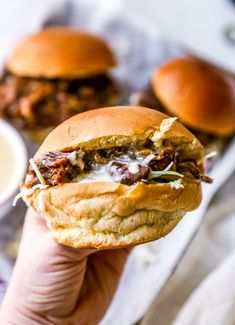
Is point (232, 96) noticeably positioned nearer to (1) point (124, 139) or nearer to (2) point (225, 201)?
(2) point (225, 201)

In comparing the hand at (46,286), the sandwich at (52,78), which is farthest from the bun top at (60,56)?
the hand at (46,286)

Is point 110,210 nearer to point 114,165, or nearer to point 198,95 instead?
point 114,165

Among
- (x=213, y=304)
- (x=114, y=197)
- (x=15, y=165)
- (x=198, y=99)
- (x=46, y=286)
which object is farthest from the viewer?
(x=198, y=99)

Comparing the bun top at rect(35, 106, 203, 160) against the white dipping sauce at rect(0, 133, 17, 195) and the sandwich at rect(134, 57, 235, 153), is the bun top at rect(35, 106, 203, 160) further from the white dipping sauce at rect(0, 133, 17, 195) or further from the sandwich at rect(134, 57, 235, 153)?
the sandwich at rect(134, 57, 235, 153)

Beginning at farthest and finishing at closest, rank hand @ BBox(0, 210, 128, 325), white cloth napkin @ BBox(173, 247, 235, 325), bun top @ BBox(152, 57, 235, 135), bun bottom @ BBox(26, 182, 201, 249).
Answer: bun top @ BBox(152, 57, 235, 135), white cloth napkin @ BBox(173, 247, 235, 325), hand @ BBox(0, 210, 128, 325), bun bottom @ BBox(26, 182, 201, 249)

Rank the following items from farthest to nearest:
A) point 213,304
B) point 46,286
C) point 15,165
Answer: point 15,165
point 213,304
point 46,286

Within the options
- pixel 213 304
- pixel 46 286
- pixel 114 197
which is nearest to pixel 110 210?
pixel 114 197

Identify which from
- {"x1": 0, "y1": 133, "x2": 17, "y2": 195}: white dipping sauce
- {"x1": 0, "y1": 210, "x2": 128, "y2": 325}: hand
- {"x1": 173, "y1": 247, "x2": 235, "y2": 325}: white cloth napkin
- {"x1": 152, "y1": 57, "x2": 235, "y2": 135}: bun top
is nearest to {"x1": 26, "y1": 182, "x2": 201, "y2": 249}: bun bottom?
{"x1": 0, "y1": 210, "x2": 128, "y2": 325}: hand
